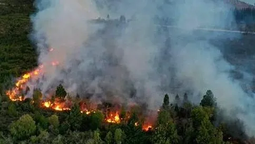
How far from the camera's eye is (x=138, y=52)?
128 feet

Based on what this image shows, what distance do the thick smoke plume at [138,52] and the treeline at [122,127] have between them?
1406mm

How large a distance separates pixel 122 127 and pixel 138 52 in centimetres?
1167

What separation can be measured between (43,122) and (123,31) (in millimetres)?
16291

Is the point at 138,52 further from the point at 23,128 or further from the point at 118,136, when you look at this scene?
the point at 23,128

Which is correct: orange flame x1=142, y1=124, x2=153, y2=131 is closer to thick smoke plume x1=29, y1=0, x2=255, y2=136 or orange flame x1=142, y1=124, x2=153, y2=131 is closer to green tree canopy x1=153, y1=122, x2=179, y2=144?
thick smoke plume x1=29, y1=0, x2=255, y2=136

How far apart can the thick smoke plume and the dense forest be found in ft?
3.74

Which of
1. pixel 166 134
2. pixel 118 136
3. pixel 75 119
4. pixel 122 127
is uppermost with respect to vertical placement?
pixel 75 119

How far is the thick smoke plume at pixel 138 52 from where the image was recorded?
34.5 m

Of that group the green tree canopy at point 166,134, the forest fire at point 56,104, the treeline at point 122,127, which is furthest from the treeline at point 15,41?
the green tree canopy at point 166,134

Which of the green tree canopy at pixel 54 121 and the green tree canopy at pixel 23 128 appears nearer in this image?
the green tree canopy at pixel 23 128

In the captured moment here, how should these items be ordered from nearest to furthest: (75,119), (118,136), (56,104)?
(118,136)
(75,119)
(56,104)

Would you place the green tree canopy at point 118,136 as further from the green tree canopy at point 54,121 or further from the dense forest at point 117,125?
the green tree canopy at point 54,121

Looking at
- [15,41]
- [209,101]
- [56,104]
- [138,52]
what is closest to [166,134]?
[209,101]

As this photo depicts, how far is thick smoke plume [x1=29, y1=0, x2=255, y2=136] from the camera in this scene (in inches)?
1359
